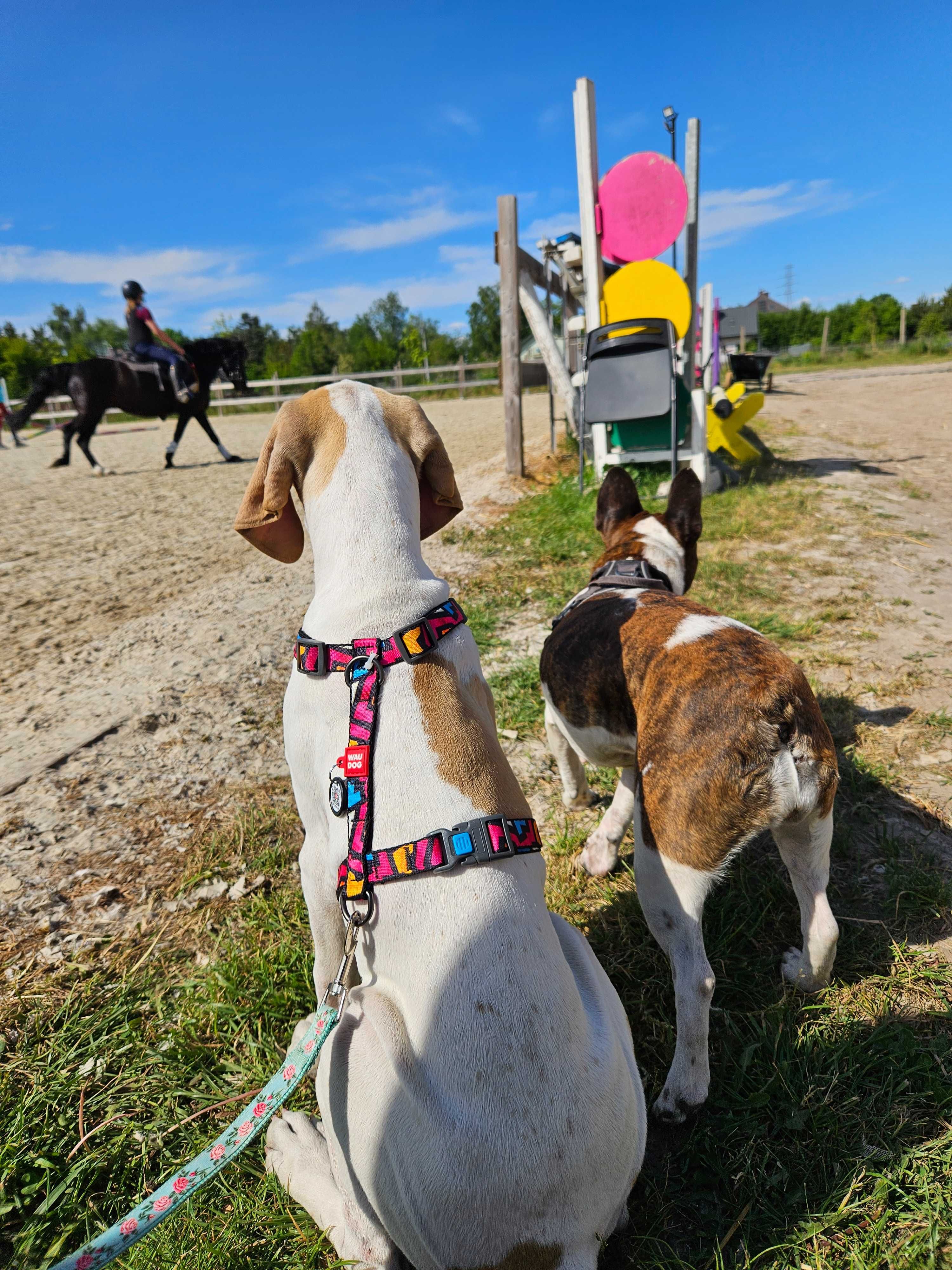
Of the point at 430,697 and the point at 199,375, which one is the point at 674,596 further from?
the point at 199,375

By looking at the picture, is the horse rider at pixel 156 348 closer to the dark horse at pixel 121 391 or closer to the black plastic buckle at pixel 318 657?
the dark horse at pixel 121 391

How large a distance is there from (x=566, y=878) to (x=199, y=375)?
13.6m

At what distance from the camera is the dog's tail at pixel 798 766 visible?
1.82 metres

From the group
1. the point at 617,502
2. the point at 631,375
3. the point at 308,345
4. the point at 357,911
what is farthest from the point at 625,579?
the point at 308,345

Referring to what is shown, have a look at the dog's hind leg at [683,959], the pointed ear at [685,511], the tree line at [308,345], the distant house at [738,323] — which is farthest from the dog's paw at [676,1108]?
the tree line at [308,345]

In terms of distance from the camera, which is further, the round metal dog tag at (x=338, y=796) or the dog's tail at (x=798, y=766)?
the dog's tail at (x=798, y=766)

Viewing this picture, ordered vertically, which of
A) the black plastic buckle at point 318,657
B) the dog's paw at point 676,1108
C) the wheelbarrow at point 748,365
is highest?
the wheelbarrow at point 748,365

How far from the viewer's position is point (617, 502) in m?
3.40

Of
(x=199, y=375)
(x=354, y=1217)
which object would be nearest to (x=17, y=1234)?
(x=354, y=1217)

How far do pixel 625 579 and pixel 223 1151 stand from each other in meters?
2.19

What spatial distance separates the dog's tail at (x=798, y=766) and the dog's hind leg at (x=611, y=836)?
2.68 ft

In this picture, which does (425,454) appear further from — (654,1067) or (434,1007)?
(654,1067)

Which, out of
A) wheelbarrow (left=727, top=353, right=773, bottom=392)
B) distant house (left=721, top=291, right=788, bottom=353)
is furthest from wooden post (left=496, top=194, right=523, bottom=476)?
distant house (left=721, top=291, right=788, bottom=353)

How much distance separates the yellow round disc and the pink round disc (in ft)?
0.63
